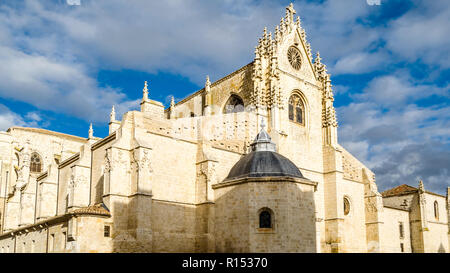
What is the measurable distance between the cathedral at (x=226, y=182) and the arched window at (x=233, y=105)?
0.11 metres

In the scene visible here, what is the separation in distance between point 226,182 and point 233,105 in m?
12.1

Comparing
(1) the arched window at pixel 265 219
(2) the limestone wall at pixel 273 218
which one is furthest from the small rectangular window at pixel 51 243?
(1) the arched window at pixel 265 219

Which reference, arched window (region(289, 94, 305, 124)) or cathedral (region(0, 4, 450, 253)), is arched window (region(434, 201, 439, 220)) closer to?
cathedral (region(0, 4, 450, 253))

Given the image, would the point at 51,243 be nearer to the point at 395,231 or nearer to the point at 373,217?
the point at 373,217

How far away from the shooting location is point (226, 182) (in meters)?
23.0

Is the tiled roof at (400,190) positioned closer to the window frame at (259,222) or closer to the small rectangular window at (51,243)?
the window frame at (259,222)

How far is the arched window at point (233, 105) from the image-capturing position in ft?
110

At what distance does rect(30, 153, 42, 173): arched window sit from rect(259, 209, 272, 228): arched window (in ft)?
81.5

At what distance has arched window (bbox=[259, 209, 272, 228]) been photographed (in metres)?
21.9

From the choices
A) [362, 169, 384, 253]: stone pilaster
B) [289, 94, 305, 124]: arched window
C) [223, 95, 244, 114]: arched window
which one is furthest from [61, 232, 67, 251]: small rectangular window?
[362, 169, 384, 253]: stone pilaster

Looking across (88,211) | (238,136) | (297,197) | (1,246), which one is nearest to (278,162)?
(297,197)

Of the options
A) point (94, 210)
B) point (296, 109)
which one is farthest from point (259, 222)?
point (296, 109)
